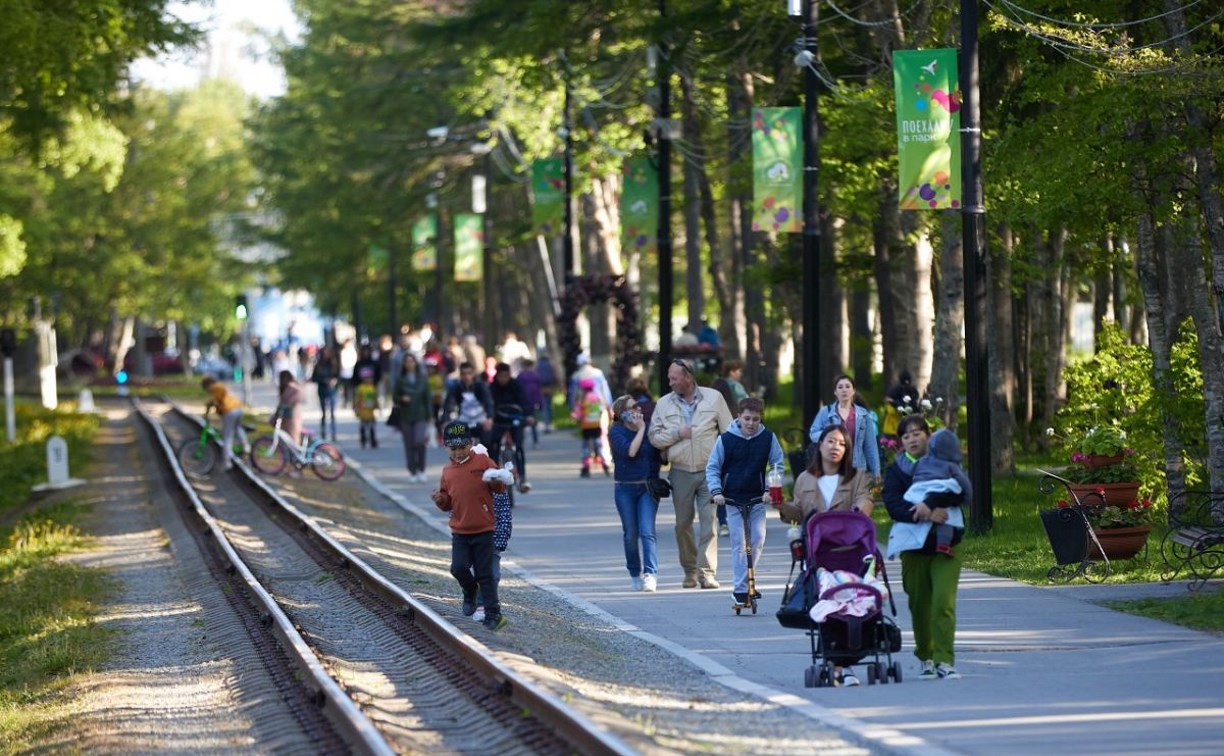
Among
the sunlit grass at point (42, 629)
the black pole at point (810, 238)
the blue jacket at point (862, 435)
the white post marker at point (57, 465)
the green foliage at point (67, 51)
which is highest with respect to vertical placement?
the green foliage at point (67, 51)

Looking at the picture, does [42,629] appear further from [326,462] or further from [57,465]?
[57,465]

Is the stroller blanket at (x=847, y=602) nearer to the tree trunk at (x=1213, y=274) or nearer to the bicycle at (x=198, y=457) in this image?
the tree trunk at (x=1213, y=274)

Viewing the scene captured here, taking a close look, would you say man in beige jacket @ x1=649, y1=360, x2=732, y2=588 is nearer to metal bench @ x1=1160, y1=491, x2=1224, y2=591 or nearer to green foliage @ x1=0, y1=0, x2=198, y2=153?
metal bench @ x1=1160, y1=491, x2=1224, y2=591

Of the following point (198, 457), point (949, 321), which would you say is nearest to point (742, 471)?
point (949, 321)

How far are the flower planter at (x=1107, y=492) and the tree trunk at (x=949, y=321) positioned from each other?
8.33m

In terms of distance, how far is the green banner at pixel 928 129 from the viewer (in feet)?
70.8

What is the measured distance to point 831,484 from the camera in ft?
45.9

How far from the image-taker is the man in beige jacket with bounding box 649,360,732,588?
18547 millimetres

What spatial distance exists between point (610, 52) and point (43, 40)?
1756 cm

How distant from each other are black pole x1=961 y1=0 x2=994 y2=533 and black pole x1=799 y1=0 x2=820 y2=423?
3952 mm

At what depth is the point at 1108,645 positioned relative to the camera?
1452cm

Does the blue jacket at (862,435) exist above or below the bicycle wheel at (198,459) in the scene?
above

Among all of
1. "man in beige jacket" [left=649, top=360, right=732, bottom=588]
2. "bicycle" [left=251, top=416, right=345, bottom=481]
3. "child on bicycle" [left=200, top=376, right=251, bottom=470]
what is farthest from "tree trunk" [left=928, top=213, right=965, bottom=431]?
"child on bicycle" [left=200, top=376, right=251, bottom=470]

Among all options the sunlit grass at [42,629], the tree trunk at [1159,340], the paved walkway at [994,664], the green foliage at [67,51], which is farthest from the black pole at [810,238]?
the green foliage at [67,51]
